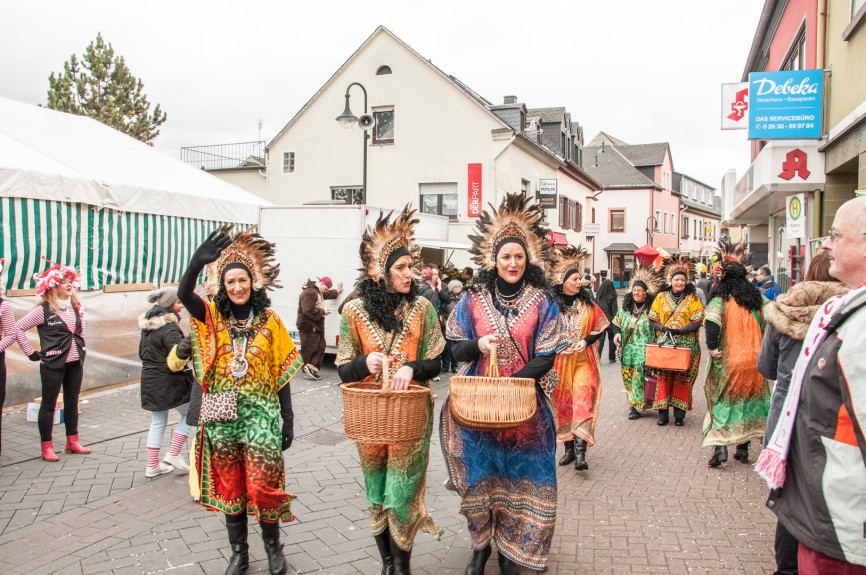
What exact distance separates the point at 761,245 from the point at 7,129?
2511cm

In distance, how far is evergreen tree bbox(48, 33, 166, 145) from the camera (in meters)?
33.5

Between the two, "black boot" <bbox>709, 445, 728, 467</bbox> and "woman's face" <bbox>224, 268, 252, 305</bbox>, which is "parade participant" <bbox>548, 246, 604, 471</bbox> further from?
"woman's face" <bbox>224, 268, 252, 305</bbox>

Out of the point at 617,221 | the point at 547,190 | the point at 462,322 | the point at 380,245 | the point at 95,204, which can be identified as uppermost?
the point at 617,221

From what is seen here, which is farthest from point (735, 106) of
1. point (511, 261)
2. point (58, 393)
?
point (58, 393)

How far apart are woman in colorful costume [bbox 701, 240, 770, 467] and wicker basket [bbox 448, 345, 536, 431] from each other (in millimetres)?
3858

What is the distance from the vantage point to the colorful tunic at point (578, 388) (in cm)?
637

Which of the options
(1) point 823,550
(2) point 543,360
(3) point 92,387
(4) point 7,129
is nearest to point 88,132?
(4) point 7,129

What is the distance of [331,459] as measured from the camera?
6.61 m

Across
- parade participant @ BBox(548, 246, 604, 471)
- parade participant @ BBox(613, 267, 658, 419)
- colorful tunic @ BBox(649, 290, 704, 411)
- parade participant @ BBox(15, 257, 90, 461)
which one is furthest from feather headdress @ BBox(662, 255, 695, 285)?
parade participant @ BBox(15, 257, 90, 461)

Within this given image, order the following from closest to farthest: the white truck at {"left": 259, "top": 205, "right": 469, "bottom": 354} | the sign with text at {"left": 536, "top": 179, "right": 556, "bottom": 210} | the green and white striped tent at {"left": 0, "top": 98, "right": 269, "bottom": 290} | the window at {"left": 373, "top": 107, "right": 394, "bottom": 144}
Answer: the green and white striped tent at {"left": 0, "top": 98, "right": 269, "bottom": 290}
the white truck at {"left": 259, "top": 205, "right": 469, "bottom": 354}
the window at {"left": 373, "top": 107, "right": 394, "bottom": 144}
the sign with text at {"left": 536, "top": 179, "right": 556, "bottom": 210}

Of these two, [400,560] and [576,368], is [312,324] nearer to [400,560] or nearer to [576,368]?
[576,368]

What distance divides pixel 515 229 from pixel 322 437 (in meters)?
4.33

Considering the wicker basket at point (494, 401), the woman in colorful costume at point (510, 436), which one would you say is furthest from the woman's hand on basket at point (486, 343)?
the wicker basket at point (494, 401)

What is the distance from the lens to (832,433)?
220cm
